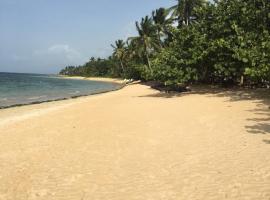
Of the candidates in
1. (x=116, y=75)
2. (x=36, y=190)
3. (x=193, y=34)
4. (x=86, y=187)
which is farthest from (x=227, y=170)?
(x=116, y=75)

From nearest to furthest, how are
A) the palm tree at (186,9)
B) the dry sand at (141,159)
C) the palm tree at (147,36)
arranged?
the dry sand at (141,159)
the palm tree at (186,9)
the palm tree at (147,36)

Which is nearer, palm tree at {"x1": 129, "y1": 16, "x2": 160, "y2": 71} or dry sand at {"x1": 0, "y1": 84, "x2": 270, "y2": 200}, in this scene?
dry sand at {"x1": 0, "y1": 84, "x2": 270, "y2": 200}

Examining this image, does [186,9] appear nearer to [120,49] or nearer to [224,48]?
[224,48]

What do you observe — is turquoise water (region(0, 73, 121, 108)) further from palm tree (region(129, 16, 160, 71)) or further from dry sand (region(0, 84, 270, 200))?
dry sand (region(0, 84, 270, 200))

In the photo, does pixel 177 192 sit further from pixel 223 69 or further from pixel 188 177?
pixel 223 69

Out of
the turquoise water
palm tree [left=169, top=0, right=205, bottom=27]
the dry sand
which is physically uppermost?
palm tree [left=169, top=0, right=205, bottom=27]

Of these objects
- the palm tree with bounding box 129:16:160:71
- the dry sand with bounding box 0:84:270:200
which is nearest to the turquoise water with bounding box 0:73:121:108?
the palm tree with bounding box 129:16:160:71

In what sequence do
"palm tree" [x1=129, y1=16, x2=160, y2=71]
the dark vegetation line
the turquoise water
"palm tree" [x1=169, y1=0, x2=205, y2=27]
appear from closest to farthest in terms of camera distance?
the dark vegetation line, the turquoise water, "palm tree" [x1=169, y1=0, x2=205, y2=27], "palm tree" [x1=129, y1=16, x2=160, y2=71]

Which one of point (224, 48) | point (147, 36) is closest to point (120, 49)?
point (147, 36)

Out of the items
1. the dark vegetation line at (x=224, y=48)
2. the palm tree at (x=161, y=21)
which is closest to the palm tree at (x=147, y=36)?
the palm tree at (x=161, y=21)

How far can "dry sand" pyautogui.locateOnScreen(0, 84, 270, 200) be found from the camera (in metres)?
7.27

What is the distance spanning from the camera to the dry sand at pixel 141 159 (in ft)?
23.8

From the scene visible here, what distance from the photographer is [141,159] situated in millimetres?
9703

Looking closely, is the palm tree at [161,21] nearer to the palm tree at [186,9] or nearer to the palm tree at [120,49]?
the palm tree at [186,9]
